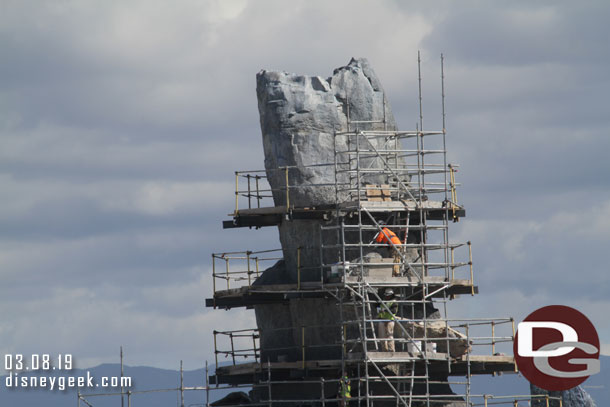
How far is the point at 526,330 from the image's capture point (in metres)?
44.4

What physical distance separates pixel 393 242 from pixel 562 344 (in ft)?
30.3

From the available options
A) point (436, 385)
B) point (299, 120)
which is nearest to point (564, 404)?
point (436, 385)

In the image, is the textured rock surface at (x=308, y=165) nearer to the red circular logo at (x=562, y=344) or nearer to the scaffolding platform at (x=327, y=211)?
the scaffolding platform at (x=327, y=211)

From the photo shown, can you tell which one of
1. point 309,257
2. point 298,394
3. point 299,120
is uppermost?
point 299,120

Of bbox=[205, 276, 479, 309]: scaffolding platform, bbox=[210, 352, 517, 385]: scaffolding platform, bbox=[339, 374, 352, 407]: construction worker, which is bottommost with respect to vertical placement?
bbox=[339, 374, 352, 407]: construction worker

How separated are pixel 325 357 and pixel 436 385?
3.79 m

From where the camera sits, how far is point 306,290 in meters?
50.8

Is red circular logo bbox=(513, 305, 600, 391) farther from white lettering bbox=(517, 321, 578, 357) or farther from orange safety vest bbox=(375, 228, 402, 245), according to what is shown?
orange safety vest bbox=(375, 228, 402, 245)

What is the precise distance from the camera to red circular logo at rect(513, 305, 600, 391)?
41.6m

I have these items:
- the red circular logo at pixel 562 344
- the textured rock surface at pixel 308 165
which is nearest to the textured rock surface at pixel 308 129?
the textured rock surface at pixel 308 165

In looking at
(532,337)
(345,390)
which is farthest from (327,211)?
(532,337)

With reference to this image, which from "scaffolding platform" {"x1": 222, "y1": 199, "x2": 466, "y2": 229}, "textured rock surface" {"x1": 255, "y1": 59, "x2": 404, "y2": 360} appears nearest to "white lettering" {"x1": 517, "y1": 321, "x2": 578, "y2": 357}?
"scaffolding platform" {"x1": 222, "y1": 199, "x2": 466, "y2": 229}

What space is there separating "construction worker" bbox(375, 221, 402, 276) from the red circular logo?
19.8 ft

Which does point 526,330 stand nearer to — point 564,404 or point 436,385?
point 436,385
